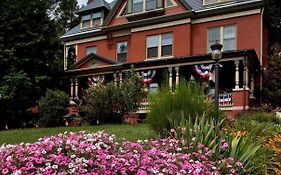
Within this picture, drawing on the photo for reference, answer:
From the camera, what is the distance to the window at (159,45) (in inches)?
1033

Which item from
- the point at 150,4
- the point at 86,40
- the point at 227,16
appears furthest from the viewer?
the point at 86,40

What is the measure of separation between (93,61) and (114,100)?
10166mm

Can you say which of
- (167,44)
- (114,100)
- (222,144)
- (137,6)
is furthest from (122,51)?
(222,144)

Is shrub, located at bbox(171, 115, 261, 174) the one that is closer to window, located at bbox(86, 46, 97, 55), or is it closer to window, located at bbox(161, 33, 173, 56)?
window, located at bbox(161, 33, 173, 56)

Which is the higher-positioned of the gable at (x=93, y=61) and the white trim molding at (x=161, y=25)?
the white trim molding at (x=161, y=25)

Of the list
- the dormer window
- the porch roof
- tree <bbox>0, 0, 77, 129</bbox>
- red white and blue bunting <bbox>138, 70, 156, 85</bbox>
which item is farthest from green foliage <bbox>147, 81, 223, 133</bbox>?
the dormer window

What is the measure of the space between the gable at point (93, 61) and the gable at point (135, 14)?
292 cm

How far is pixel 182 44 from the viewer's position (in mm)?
25578

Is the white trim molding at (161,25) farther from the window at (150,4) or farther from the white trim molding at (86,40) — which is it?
the white trim molding at (86,40)

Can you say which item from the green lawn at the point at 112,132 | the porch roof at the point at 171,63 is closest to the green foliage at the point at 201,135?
the green lawn at the point at 112,132

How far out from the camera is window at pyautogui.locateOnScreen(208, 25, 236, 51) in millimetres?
24328

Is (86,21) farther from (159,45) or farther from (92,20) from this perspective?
(159,45)

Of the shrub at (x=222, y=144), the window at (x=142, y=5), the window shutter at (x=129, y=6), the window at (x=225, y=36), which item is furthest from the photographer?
the window shutter at (x=129, y=6)

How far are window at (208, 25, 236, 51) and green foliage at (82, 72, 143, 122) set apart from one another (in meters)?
8.05
